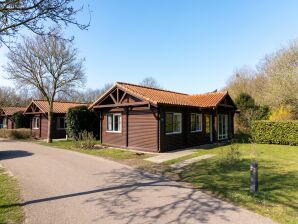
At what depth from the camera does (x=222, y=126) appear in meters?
23.4

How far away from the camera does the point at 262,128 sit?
20953 mm

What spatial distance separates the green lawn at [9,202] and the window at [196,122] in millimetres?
13200

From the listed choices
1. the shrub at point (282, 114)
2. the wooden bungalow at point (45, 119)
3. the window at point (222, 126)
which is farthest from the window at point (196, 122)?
the wooden bungalow at point (45, 119)

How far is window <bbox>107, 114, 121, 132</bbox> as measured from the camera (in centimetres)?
1970

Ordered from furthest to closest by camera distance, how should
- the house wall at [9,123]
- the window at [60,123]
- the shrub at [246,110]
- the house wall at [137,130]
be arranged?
the house wall at [9,123]
the window at [60,123]
the shrub at [246,110]
the house wall at [137,130]

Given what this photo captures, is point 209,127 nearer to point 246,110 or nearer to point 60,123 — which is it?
point 246,110

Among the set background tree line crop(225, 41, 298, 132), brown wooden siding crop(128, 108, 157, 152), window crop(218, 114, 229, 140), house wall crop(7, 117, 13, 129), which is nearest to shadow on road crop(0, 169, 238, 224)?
brown wooden siding crop(128, 108, 157, 152)

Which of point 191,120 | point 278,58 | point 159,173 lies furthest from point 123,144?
point 278,58

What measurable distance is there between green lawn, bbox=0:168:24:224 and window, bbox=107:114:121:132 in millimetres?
10719

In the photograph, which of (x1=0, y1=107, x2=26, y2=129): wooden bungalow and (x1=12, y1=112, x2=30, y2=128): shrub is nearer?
(x1=12, y1=112, x2=30, y2=128): shrub

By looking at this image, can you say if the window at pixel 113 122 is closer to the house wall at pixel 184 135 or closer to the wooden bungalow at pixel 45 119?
the house wall at pixel 184 135

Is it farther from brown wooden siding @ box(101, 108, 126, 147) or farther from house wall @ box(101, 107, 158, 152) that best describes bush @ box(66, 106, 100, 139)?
house wall @ box(101, 107, 158, 152)

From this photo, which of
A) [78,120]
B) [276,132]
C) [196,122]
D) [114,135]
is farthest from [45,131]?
[276,132]

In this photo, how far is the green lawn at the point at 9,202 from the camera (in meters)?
5.50
